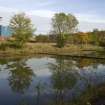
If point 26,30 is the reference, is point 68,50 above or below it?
below

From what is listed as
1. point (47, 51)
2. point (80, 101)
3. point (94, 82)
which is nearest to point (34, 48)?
point (47, 51)

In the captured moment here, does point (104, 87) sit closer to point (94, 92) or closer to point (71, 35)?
point (94, 92)

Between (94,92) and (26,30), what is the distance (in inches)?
2174

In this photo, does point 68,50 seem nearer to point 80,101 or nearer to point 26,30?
point 26,30

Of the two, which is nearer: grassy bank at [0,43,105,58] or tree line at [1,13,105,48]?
grassy bank at [0,43,105,58]

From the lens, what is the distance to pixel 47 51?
7319 centimetres

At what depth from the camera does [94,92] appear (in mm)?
18719

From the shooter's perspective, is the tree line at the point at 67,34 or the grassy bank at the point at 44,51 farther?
the tree line at the point at 67,34

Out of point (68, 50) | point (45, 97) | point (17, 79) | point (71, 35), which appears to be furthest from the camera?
point (71, 35)

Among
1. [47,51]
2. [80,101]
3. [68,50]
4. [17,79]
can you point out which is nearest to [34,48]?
[47,51]

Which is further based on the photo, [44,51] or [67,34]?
[67,34]

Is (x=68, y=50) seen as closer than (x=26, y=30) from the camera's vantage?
No

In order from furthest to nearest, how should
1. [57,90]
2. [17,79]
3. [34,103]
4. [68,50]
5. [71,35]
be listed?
[71,35], [68,50], [17,79], [57,90], [34,103]

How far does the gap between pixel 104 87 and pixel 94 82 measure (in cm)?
283
